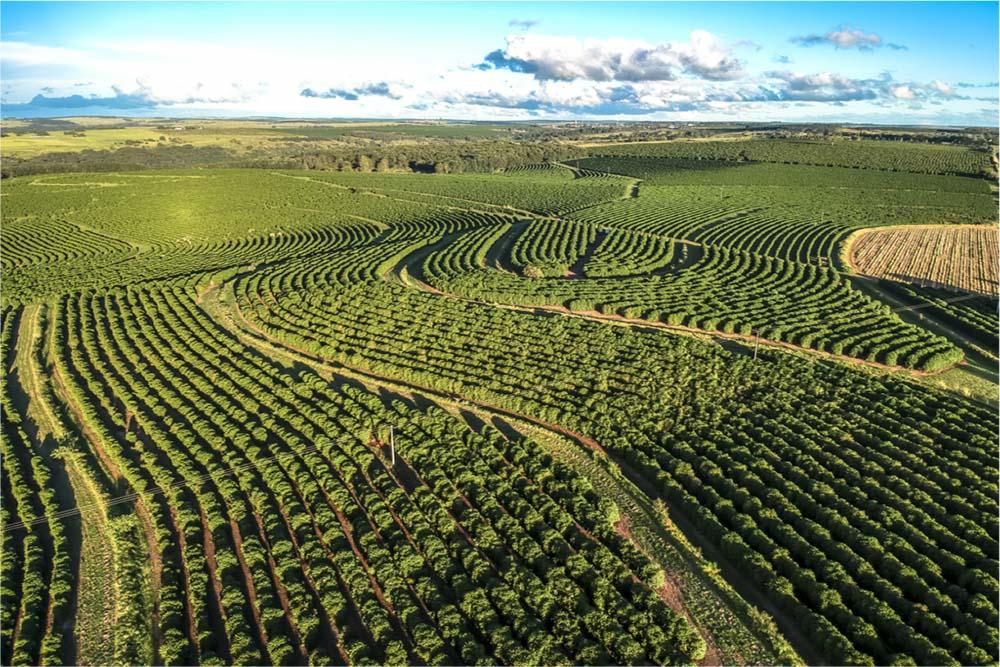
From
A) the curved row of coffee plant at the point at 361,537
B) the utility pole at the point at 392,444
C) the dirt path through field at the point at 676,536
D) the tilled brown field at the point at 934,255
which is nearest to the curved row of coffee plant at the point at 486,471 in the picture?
the curved row of coffee plant at the point at 361,537

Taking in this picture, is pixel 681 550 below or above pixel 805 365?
below

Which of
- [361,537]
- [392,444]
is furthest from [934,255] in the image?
[361,537]

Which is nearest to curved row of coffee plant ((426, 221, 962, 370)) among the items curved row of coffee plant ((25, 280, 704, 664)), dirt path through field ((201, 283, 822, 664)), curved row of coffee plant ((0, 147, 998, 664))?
curved row of coffee plant ((0, 147, 998, 664))

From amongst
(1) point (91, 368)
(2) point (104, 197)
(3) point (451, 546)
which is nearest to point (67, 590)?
(3) point (451, 546)

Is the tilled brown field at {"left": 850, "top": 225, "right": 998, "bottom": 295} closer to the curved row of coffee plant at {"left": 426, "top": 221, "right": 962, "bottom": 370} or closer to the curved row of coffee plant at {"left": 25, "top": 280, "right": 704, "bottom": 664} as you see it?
the curved row of coffee plant at {"left": 426, "top": 221, "right": 962, "bottom": 370}

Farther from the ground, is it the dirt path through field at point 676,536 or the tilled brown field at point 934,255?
the tilled brown field at point 934,255

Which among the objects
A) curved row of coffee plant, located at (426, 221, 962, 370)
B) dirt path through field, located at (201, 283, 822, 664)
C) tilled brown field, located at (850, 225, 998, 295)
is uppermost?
Result: tilled brown field, located at (850, 225, 998, 295)

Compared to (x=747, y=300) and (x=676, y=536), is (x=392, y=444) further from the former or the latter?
(x=747, y=300)

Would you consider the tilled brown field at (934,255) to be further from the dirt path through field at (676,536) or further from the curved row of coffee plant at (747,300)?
the dirt path through field at (676,536)

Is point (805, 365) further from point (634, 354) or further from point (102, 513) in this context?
point (102, 513)
